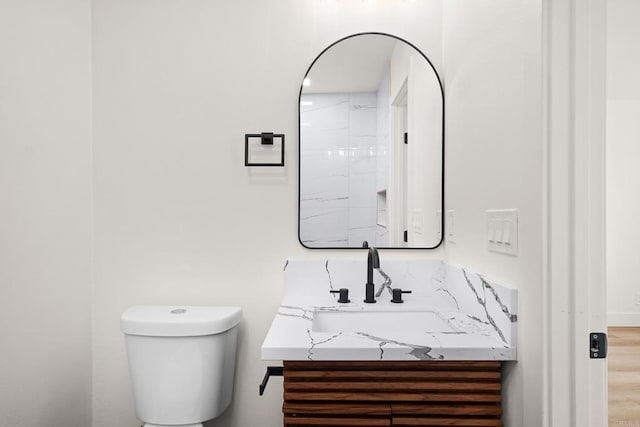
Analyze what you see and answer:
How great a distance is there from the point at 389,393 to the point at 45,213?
4.59 ft

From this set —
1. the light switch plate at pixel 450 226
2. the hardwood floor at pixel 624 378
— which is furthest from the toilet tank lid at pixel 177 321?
the hardwood floor at pixel 624 378

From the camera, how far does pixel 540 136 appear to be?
0.97 metres

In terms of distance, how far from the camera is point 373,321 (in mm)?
1568

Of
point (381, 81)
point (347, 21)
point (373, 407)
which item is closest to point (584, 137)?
point (373, 407)

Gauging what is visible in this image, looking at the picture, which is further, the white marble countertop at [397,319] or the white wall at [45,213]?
the white wall at [45,213]

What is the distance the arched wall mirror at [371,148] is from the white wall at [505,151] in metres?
0.15

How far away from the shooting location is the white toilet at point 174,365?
1545 mm

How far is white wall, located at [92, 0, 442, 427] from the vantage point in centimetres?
179

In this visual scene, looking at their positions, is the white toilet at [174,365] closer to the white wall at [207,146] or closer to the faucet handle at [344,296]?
the white wall at [207,146]

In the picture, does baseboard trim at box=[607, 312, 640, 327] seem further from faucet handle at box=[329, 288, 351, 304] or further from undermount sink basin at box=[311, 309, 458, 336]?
faucet handle at box=[329, 288, 351, 304]

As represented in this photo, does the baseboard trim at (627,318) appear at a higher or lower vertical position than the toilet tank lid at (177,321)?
lower

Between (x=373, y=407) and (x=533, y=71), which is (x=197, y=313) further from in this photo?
(x=533, y=71)

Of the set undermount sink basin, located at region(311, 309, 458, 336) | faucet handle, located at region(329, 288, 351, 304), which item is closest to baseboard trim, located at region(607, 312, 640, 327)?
undermount sink basin, located at region(311, 309, 458, 336)

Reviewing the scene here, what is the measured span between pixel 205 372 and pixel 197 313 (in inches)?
8.7
